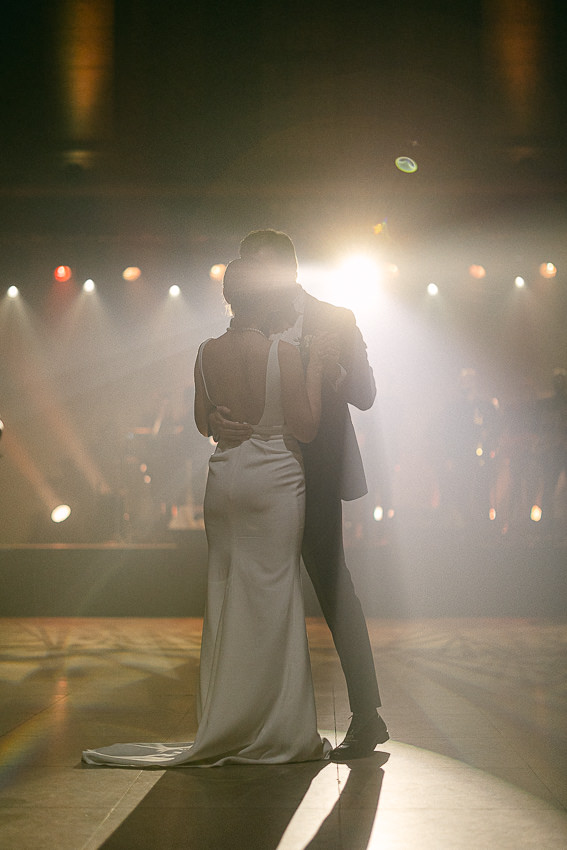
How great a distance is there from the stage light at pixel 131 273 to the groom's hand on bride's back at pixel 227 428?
8118 mm

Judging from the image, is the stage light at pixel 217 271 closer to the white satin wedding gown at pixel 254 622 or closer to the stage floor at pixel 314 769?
the stage floor at pixel 314 769

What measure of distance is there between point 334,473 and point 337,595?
13.8 inches

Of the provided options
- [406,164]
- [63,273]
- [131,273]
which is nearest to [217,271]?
[131,273]

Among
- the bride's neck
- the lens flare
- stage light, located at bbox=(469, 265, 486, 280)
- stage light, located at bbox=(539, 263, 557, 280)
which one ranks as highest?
the lens flare

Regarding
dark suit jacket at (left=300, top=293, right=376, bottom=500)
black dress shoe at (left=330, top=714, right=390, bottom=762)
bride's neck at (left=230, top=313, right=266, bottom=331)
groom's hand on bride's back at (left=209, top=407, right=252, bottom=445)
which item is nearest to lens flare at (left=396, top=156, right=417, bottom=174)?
dark suit jacket at (left=300, top=293, right=376, bottom=500)

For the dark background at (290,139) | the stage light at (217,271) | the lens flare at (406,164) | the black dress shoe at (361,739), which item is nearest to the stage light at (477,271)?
the dark background at (290,139)

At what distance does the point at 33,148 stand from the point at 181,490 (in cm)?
344

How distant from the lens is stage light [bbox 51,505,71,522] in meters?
8.58

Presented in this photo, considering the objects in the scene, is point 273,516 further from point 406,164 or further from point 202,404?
point 406,164

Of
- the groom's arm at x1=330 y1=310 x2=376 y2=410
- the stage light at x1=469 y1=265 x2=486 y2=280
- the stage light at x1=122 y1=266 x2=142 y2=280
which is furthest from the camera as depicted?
the stage light at x1=122 y1=266 x2=142 y2=280

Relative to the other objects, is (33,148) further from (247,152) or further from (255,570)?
(255,570)

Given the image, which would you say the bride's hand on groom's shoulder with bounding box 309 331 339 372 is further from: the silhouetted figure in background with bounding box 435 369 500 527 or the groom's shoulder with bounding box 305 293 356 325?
the silhouetted figure in background with bounding box 435 369 500 527

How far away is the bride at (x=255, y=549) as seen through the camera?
7.57ft

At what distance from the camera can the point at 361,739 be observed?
2.43m
